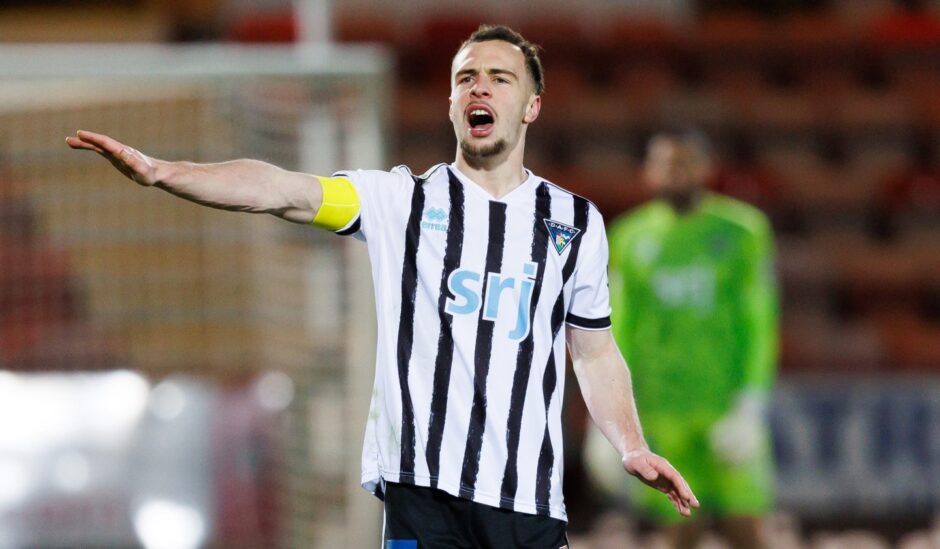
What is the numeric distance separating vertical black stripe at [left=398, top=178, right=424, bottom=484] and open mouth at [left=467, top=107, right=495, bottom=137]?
0.18 metres

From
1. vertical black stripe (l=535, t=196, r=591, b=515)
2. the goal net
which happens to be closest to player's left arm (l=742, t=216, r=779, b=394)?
the goal net

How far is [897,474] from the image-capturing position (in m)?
7.77

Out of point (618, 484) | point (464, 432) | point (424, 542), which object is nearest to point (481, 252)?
point (464, 432)

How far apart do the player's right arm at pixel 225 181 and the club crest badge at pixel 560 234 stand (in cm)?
44

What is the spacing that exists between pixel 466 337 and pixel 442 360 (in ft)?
0.23

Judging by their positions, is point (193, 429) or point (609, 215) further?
point (609, 215)

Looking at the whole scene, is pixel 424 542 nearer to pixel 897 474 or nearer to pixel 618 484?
pixel 618 484

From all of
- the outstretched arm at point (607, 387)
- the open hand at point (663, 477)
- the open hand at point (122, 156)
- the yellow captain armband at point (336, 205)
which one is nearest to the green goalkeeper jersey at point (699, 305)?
the outstretched arm at point (607, 387)

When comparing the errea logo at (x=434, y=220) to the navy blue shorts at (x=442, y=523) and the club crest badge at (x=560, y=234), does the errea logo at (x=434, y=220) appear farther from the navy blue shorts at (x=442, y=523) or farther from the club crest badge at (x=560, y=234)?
the navy blue shorts at (x=442, y=523)

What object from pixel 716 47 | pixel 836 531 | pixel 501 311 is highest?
pixel 716 47

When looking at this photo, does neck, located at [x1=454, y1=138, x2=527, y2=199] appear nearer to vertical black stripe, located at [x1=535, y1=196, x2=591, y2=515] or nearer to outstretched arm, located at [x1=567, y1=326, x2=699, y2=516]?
vertical black stripe, located at [x1=535, y1=196, x2=591, y2=515]

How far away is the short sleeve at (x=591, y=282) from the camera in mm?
3180

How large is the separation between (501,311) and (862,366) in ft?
23.4

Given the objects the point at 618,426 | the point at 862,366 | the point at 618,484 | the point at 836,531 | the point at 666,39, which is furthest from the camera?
the point at 666,39
